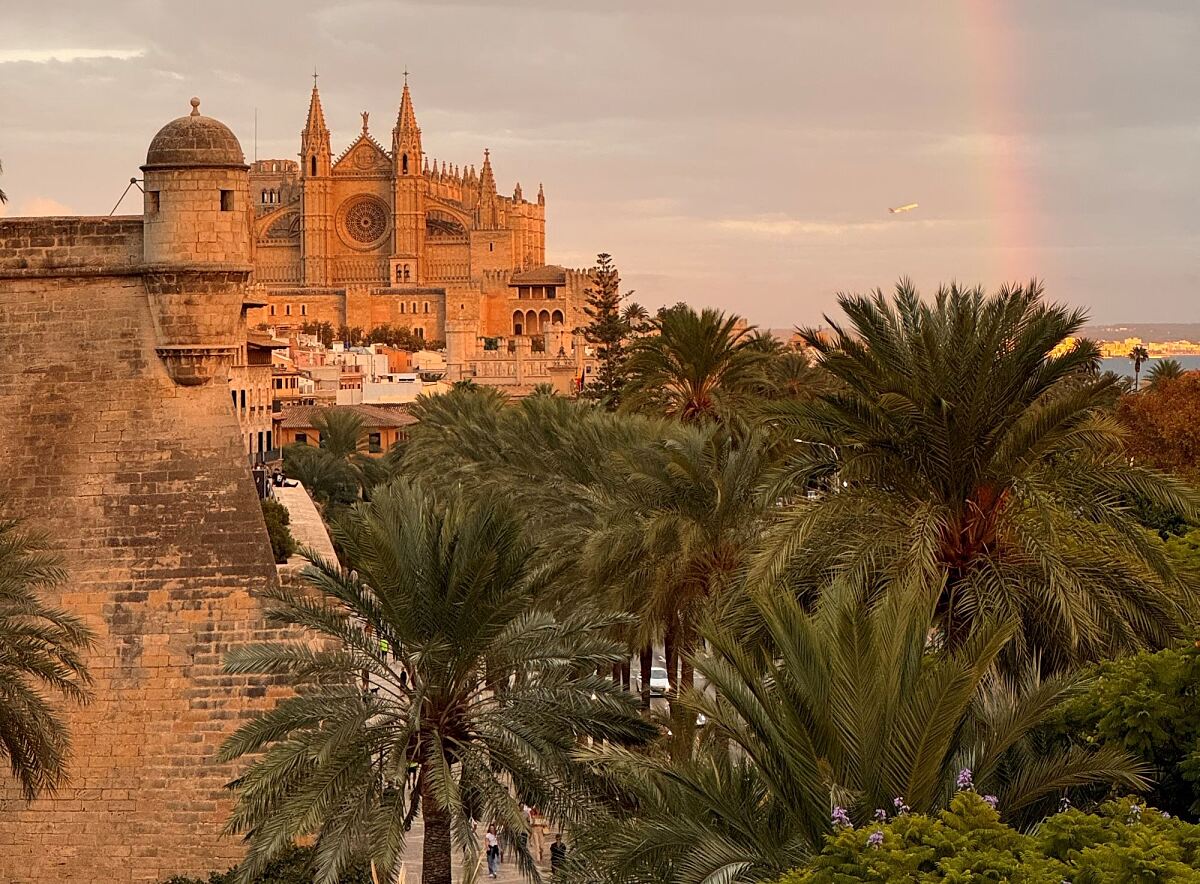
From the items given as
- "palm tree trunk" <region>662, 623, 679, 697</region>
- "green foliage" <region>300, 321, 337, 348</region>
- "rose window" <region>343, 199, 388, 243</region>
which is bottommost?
"palm tree trunk" <region>662, 623, 679, 697</region>

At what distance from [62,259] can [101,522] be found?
2619 millimetres

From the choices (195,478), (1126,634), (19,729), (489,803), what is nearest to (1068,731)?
(1126,634)

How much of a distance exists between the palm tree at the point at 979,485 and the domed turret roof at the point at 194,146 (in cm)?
738

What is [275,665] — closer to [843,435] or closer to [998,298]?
[843,435]

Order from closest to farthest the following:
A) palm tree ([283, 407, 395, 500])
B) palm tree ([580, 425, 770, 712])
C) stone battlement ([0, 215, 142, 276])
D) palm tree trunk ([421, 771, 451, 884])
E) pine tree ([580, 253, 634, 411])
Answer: palm tree trunk ([421, 771, 451, 884]), palm tree ([580, 425, 770, 712]), stone battlement ([0, 215, 142, 276]), pine tree ([580, 253, 634, 411]), palm tree ([283, 407, 395, 500])

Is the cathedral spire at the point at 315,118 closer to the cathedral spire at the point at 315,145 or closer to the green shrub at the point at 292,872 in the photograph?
the cathedral spire at the point at 315,145

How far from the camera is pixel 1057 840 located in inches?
327

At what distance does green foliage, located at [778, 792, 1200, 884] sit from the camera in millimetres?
7660

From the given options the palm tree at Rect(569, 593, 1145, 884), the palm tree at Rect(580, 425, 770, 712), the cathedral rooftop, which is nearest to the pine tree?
the palm tree at Rect(580, 425, 770, 712)

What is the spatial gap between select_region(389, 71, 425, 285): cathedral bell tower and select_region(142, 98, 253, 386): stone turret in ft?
392

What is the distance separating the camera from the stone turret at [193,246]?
712 inches

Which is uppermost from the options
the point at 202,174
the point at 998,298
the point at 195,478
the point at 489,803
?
the point at 202,174

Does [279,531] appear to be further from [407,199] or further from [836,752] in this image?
[407,199]

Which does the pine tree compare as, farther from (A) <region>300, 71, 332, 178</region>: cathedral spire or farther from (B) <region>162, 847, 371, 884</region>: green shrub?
(A) <region>300, 71, 332, 178</region>: cathedral spire
